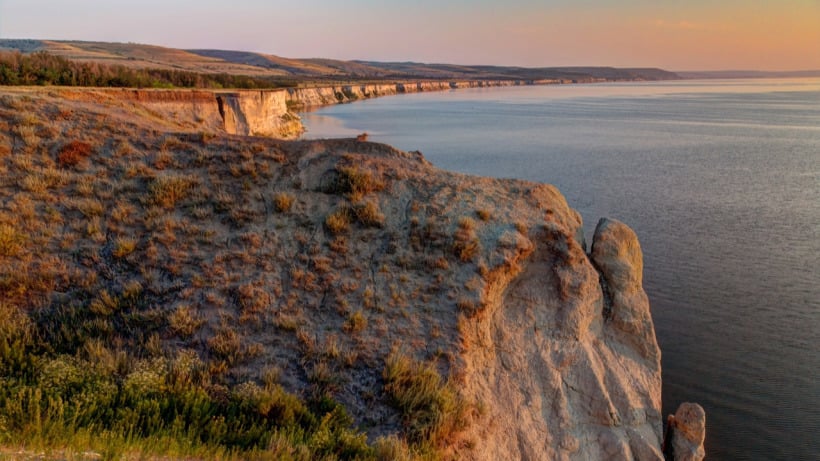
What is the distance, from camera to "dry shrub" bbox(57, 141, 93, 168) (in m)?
12.5

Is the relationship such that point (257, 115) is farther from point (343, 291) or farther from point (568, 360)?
point (568, 360)

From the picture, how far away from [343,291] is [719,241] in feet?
58.9

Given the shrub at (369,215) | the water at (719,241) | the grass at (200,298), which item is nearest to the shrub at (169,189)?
the grass at (200,298)

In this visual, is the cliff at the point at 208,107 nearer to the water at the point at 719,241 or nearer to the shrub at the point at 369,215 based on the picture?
the water at the point at 719,241

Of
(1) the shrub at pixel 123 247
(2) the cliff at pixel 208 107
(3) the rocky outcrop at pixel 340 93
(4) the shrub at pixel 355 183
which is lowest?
(1) the shrub at pixel 123 247

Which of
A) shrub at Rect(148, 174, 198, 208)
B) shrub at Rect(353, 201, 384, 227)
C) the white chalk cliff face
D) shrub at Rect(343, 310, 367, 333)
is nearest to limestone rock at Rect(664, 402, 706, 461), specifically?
the white chalk cliff face

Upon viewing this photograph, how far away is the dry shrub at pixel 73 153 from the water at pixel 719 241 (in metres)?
14.9

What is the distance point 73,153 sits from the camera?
12.8 meters

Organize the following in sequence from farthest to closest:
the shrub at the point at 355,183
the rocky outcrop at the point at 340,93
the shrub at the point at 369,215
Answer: the rocky outcrop at the point at 340,93
the shrub at the point at 355,183
the shrub at the point at 369,215

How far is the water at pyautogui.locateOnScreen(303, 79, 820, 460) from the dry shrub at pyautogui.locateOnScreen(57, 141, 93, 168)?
14.9 metres

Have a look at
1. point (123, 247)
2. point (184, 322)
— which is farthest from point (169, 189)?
point (184, 322)

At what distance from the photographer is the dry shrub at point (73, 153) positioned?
12531 millimetres

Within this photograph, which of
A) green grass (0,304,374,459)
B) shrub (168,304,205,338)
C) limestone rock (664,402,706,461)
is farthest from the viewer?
limestone rock (664,402,706,461)

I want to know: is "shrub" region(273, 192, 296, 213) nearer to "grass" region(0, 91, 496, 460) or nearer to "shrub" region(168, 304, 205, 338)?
"grass" region(0, 91, 496, 460)
